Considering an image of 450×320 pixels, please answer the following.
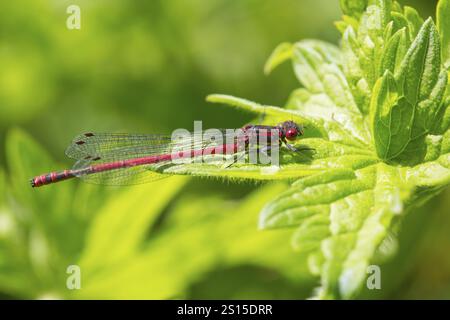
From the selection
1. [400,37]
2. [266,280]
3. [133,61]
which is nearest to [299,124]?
[400,37]

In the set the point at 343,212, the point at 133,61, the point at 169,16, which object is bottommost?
the point at 343,212

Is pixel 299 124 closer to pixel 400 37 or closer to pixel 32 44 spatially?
pixel 400 37

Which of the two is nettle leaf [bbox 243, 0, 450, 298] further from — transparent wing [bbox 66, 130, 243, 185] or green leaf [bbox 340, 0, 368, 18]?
transparent wing [bbox 66, 130, 243, 185]

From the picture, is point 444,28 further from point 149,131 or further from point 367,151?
point 149,131

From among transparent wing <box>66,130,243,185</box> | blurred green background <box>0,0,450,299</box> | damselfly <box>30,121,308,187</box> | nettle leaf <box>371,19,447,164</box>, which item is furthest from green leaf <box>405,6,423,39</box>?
blurred green background <box>0,0,450,299</box>

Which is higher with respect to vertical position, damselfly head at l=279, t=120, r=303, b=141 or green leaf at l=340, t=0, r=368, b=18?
green leaf at l=340, t=0, r=368, b=18

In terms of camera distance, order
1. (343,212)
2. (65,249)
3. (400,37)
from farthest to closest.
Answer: (65,249) → (400,37) → (343,212)
